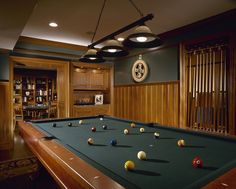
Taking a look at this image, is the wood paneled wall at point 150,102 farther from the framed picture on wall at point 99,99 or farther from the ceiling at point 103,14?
the ceiling at point 103,14

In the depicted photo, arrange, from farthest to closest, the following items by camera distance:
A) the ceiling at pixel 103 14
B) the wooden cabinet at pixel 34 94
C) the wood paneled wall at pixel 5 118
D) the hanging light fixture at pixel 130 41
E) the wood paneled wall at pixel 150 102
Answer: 1. the wooden cabinet at pixel 34 94
2. the wood paneled wall at pixel 5 118
3. the wood paneled wall at pixel 150 102
4. the ceiling at pixel 103 14
5. the hanging light fixture at pixel 130 41

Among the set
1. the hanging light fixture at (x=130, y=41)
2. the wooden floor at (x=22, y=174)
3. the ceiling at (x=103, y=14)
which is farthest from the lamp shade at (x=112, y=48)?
the wooden floor at (x=22, y=174)

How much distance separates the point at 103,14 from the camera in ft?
10.5

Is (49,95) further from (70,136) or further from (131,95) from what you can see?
(70,136)

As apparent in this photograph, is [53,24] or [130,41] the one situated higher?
[53,24]

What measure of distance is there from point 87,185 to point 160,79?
3795 mm

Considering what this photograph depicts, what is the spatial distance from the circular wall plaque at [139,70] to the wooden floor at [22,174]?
2976 millimetres

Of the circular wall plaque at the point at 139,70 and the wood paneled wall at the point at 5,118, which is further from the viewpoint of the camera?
the circular wall plaque at the point at 139,70

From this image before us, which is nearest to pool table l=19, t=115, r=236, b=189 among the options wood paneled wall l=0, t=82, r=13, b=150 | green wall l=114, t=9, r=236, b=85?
green wall l=114, t=9, r=236, b=85

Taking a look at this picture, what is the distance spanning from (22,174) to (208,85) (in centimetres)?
341

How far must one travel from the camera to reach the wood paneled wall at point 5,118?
4.35m

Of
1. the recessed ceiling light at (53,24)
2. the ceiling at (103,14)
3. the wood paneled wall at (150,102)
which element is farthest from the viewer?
the wood paneled wall at (150,102)

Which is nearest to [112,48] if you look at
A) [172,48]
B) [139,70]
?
[172,48]

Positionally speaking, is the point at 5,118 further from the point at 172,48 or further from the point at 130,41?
the point at 172,48
